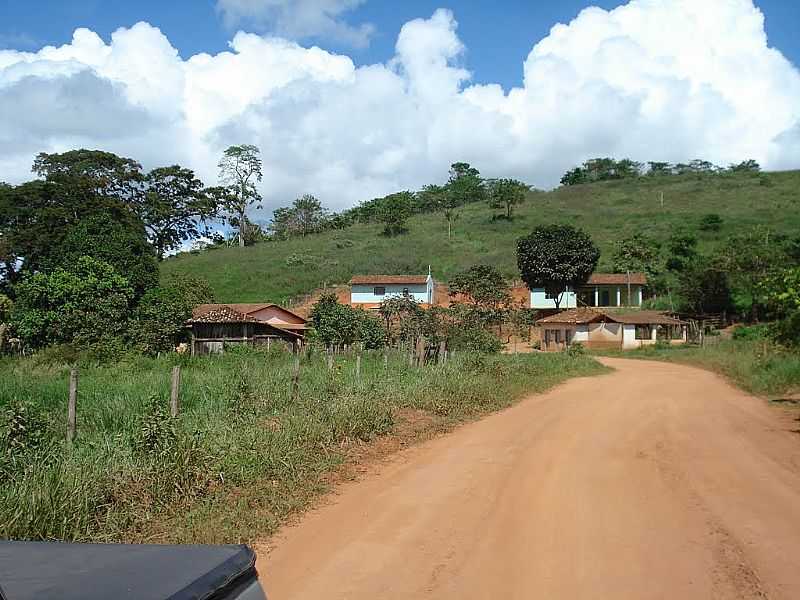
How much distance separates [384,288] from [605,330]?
17585 mm

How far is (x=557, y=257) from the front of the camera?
A: 174 feet

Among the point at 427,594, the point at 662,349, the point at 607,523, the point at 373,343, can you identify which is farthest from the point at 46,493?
the point at 662,349

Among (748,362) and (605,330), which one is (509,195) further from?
(748,362)

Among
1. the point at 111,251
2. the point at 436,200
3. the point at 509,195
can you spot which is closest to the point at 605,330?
the point at 111,251

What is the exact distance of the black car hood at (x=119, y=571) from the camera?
8.04 ft

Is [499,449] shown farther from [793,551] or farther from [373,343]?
[373,343]

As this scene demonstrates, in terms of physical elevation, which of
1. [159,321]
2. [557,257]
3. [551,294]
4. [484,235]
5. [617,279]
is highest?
[484,235]

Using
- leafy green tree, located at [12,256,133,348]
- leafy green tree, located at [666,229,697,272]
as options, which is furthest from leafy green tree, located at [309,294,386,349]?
leafy green tree, located at [666,229,697,272]

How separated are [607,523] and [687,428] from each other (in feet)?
23.4

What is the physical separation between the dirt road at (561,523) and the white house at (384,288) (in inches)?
1655

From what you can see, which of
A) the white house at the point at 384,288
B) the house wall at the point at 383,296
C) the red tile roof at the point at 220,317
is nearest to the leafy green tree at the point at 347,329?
the red tile roof at the point at 220,317

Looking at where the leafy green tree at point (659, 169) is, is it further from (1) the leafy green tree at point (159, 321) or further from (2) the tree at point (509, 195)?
(1) the leafy green tree at point (159, 321)

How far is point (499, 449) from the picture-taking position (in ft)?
35.5

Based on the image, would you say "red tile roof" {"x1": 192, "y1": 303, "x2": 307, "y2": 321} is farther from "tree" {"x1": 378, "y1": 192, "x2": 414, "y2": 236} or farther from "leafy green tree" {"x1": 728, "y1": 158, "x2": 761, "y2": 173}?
"leafy green tree" {"x1": 728, "y1": 158, "x2": 761, "y2": 173}
